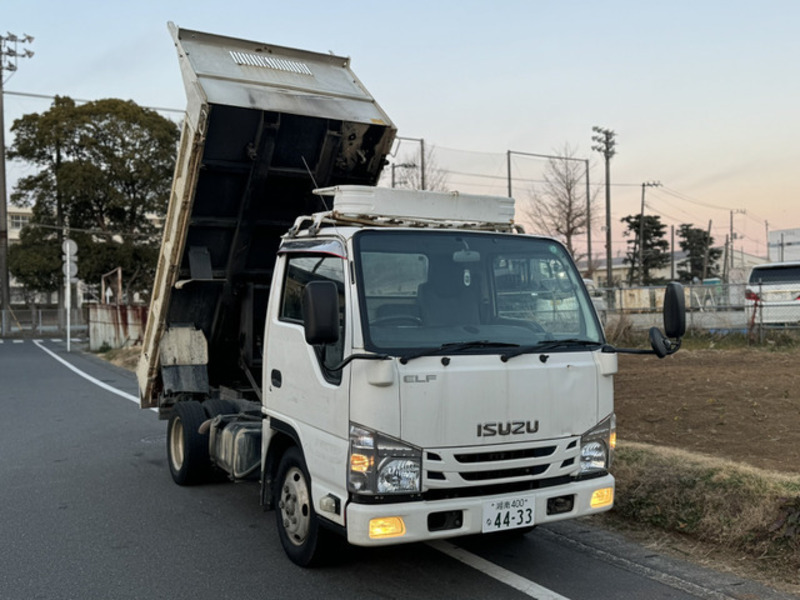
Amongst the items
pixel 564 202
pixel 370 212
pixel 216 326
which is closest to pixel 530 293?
pixel 370 212

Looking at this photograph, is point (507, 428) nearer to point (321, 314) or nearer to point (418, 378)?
point (418, 378)

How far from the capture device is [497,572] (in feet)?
15.8

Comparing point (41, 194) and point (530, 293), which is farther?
point (41, 194)

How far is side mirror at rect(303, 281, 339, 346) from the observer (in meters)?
4.07

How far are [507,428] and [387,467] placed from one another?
28.6 inches

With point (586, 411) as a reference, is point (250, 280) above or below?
above

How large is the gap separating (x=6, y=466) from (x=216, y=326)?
9.23ft

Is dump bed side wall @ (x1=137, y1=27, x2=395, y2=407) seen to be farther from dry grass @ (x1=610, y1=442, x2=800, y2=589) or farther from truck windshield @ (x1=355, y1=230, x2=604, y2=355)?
dry grass @ (x1=610, y1=442, x2=800, y2=589)

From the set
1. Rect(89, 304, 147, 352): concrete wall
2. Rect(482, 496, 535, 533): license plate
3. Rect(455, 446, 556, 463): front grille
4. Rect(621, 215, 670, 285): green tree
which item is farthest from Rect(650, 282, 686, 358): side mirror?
Rect(621, 215, 670, 285): green tree

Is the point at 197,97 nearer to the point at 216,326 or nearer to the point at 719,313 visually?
the point at 216,326

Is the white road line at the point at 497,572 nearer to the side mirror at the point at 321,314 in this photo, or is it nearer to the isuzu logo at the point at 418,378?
the isuzu logo at the point at 418,378

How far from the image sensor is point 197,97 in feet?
21.0

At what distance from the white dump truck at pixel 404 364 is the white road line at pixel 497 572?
46cm

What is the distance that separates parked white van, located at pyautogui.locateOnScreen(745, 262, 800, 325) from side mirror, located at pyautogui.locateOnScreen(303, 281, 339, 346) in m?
13.7
